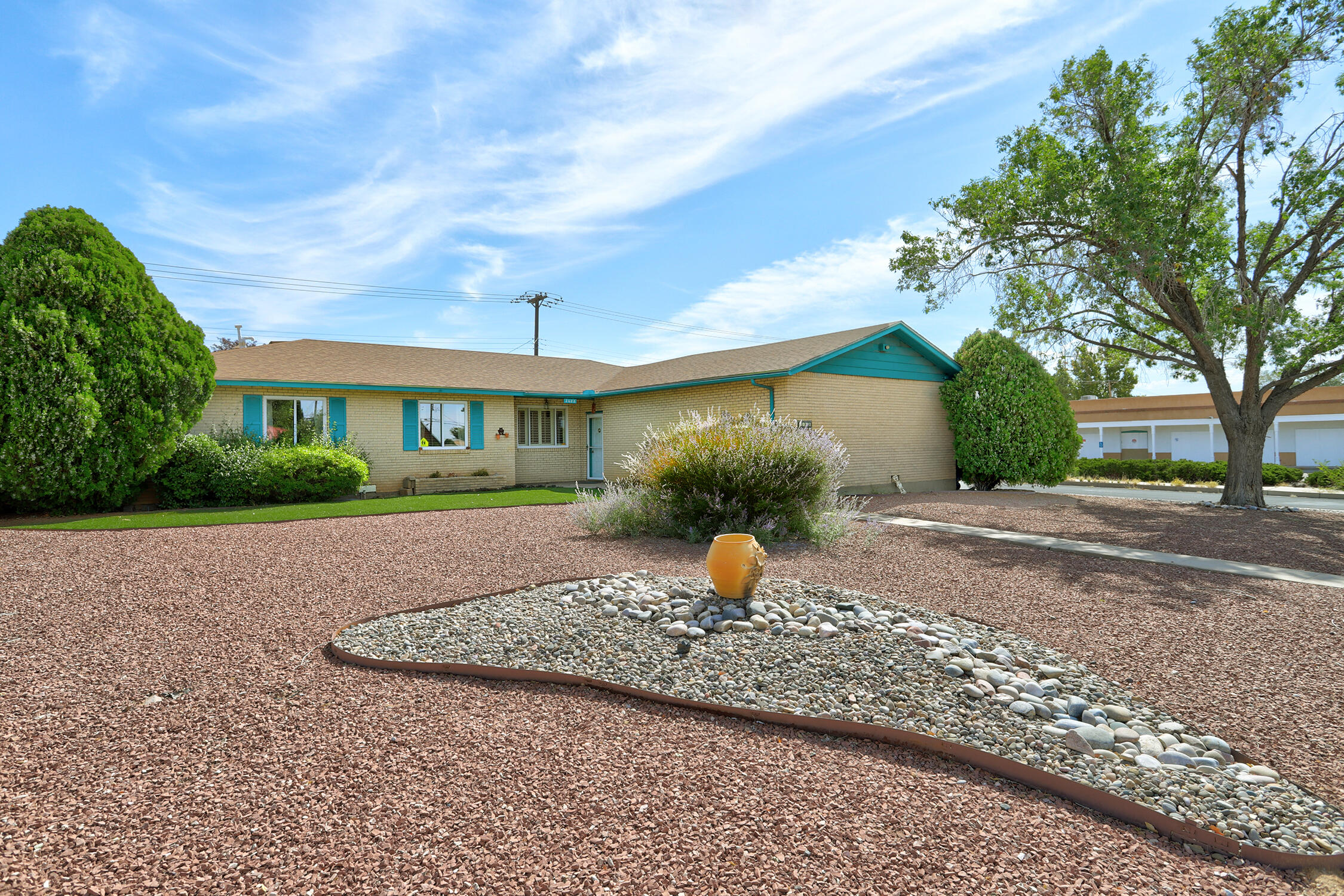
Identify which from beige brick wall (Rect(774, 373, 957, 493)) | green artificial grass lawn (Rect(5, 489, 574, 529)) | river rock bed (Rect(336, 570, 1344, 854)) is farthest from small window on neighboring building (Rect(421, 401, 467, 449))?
river rock bed (Rect(336, 570, 1344, 854))

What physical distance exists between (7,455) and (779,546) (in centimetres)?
1204

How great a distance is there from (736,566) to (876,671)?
4.60 feet

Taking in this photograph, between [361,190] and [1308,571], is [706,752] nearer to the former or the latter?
[1308,571]

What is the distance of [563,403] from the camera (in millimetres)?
19828

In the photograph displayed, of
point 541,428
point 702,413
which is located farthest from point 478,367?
point 702,413

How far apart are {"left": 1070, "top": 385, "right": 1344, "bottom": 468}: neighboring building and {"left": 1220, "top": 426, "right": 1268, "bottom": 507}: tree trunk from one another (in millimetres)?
11060

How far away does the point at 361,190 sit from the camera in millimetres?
12500

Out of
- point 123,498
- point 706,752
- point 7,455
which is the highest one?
point 7,455

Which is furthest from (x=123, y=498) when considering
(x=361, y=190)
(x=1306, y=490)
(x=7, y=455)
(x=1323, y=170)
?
(x=1306, y=490)

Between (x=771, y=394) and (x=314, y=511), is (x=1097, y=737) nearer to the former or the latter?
(x=771, y=394)

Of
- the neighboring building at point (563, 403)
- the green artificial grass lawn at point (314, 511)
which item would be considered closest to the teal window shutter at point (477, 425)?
the neighboring building at point (563, 403)

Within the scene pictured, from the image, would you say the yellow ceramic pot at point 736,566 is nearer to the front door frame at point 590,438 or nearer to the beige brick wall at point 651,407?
the beige brick wall at point 651,407

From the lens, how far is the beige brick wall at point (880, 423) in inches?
571

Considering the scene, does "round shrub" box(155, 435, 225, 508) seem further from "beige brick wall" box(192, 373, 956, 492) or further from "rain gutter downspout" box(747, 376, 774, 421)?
"rain gutter downspout" box(747, 376, 774, 421)
